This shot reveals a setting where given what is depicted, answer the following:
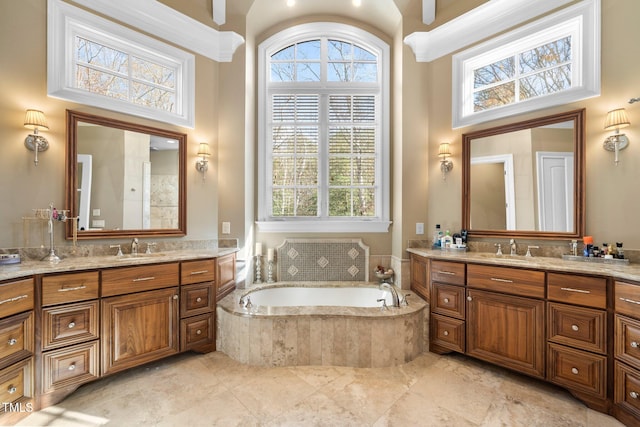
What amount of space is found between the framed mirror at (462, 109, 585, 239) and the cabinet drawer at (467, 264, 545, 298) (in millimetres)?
667

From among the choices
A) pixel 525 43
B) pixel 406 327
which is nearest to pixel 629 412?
pixel 406 327

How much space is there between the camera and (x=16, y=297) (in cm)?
162

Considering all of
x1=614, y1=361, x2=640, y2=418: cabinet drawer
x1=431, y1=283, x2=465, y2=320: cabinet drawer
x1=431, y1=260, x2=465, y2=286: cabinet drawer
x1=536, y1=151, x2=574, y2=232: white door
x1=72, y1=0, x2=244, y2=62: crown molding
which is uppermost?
x1=72, y1=0, x2=244, y2=62: crown molding

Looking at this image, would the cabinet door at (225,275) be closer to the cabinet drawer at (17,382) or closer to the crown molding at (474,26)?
the cabinet drawer at (17,382)

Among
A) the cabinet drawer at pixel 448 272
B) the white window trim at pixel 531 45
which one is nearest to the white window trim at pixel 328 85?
the white window trim at pixel 531 45

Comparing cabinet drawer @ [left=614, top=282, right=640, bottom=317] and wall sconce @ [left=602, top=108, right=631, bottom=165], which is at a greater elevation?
wall sconce @ [left=602, top=108, right=631, bottom=165]

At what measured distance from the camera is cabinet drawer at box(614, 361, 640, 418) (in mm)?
1589

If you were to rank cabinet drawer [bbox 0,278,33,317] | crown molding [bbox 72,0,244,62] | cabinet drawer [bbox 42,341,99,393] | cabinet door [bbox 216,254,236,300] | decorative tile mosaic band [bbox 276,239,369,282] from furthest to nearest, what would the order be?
decorative tile mosaic band [bbox 276,239,369,282] → cabinet door [bbox 216,254,236,300] → crown molding [bbox 72,0,244,62] → cabinet drawer [bbox 42,341,99,393] → cabinet drawer [bbox 0,278,33,317]

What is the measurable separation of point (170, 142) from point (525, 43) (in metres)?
3.64

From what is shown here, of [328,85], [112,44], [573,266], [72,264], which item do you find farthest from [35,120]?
[573,266]

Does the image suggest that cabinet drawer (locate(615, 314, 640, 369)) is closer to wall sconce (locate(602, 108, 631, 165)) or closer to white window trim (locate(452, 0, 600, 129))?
wall sconce (locate(602, 108, 631, 165))

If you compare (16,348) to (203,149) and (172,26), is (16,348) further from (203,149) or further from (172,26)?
(172,26)

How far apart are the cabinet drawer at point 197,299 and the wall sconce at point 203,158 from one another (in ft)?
4.09

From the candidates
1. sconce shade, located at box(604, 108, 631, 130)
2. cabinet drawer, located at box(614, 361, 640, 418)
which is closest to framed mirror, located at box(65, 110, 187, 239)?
cabinet drawer, located at box(614, 361, 640, 418)
